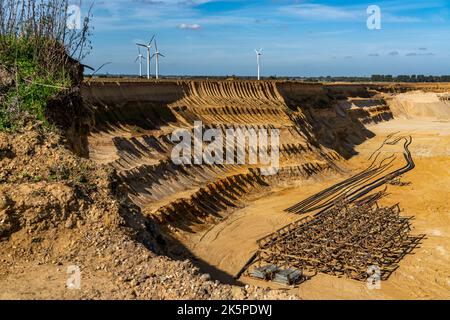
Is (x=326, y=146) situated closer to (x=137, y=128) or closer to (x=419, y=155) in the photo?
(x=419, y=155)

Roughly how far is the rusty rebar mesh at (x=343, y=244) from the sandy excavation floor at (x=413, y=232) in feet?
1.83

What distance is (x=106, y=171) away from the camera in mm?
11391

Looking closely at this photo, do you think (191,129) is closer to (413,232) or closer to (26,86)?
(413,232)

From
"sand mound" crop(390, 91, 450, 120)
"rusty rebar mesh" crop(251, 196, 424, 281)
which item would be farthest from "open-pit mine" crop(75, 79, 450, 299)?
"sand mound" crop(390, 91, 450, 120)

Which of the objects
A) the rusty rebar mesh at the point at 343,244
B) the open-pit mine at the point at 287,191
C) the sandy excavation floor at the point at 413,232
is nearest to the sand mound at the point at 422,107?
the open-pit mine at the point at 287,191

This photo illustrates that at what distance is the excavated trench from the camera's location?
2616 cm

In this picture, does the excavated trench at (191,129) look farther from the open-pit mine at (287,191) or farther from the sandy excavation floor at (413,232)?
the sandy excavation floor at (413,232)

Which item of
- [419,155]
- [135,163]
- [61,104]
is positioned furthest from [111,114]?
[419,155]

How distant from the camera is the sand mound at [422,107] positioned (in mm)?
80438

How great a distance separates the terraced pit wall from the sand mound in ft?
91.4

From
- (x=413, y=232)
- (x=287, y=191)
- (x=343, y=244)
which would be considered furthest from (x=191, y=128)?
(x=343, y=244)

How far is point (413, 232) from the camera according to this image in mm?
25375

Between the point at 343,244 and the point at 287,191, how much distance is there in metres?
13.8
